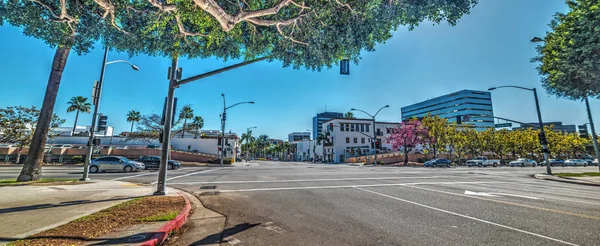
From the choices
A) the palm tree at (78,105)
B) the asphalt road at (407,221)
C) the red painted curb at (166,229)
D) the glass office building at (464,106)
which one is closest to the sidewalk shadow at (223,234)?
the asphalt road at (407,221)

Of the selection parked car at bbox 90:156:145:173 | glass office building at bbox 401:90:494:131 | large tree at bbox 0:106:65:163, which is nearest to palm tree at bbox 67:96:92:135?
large tree at bbox 0:106:65:163

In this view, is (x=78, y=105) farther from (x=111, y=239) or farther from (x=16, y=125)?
(x=111, y=239)

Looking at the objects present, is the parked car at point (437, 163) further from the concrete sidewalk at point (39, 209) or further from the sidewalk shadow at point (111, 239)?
the sidewalk shadow at point (111, 239)

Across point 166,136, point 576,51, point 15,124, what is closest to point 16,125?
point 15,124

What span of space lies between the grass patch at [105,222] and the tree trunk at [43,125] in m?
10.1

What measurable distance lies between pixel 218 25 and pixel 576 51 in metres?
19.0

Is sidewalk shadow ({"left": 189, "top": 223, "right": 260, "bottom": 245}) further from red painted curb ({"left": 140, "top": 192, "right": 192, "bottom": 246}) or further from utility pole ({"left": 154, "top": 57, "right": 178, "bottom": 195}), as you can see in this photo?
utility pole ({"left": 154, "top": 57, "right": 178, "bottom": 195})

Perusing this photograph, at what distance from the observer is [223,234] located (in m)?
5.03

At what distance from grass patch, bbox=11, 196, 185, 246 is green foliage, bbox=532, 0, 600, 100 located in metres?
19.3

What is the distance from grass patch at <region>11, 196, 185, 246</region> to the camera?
407 cm

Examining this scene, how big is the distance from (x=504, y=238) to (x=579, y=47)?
51.1 ft

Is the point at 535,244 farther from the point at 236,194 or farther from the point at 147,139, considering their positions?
the point at 147,139

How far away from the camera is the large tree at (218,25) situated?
8.70 m

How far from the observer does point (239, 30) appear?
11.2m
